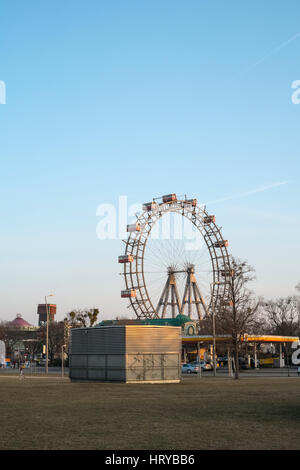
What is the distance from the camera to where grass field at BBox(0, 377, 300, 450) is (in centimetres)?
1467

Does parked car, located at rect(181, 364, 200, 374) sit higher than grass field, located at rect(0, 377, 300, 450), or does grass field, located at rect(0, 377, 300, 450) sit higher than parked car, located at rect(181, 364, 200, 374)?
grass field, located at rect(0, 377, 300, 450)

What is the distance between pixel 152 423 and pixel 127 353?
2867cm

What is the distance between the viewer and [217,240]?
337 ft

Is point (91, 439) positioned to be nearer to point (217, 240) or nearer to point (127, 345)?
point (127, 345)

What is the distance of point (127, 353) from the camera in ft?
155

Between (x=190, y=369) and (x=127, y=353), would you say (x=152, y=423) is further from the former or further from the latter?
(x=190, y=369)

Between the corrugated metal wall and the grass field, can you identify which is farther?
the corrugated metal wall

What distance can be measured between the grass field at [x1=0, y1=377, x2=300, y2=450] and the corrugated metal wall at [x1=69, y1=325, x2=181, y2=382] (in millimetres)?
17972

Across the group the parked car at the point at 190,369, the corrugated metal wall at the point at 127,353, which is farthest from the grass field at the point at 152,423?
the parked car at the point at 190,369

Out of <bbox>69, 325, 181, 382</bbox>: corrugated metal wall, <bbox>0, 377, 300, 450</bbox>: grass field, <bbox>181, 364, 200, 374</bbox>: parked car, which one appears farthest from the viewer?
<bbox>181, 364, 200, 374</bbox>: parked car

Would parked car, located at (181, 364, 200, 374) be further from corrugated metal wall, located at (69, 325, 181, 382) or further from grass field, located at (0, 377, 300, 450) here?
grass field, located at (0, 377, 300, 450)

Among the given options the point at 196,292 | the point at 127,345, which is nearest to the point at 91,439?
the point at 127,345

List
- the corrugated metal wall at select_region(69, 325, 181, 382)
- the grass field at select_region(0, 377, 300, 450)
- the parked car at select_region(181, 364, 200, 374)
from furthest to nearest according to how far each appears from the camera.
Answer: the parked car at select_region(181, 364, 200, 374)
the corrugated metal wall at select_region(69, 325, 181, 382)
the grass field at select_region(0, 377, 300, 450)

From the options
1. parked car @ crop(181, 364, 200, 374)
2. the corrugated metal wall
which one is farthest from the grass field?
parked car @ crop(181, 364, 200, 374)
